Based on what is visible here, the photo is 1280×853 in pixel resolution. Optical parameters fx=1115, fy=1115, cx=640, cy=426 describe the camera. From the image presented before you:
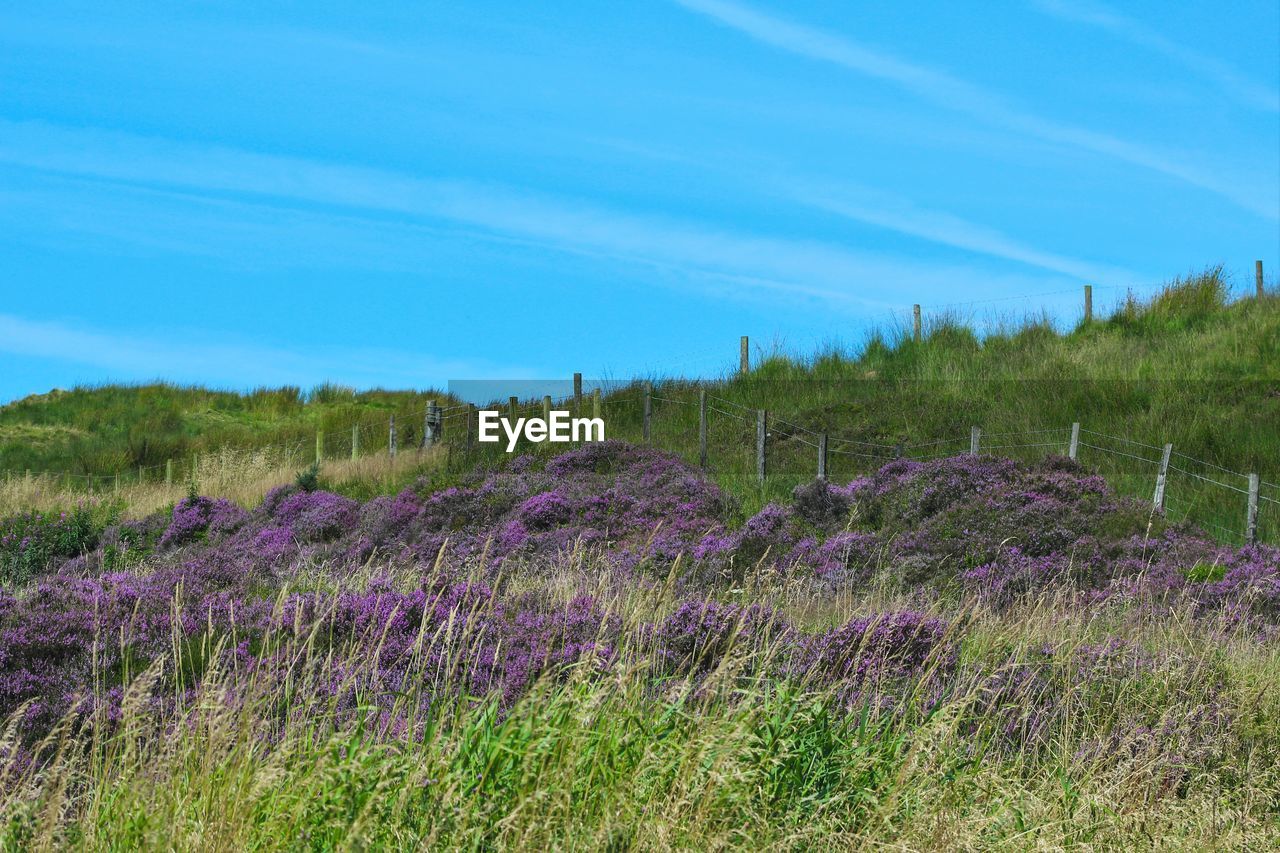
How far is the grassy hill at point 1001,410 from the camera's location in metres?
20.0

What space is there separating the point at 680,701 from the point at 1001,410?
20085mm

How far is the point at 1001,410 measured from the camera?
2300 centimetres

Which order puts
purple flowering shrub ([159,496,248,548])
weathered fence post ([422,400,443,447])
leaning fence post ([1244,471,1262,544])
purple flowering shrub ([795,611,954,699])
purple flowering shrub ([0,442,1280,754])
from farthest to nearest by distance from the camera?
1. weathered fence post ([422,400,443,447])
2. purple flowering shrub ([159,496,248,548])
3. leaning fence post ([1244,471,1262,544])
4. purple flowering shrub ([795,611,954,699])
5. purple flowering shrub ([0,442,1280,754])

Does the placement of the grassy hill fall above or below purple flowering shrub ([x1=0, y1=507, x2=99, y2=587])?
above

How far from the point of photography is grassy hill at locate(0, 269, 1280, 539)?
19953 millimetres

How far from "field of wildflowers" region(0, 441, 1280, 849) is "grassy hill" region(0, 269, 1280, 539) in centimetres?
647

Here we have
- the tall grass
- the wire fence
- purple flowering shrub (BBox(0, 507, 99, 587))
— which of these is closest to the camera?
the tall grass

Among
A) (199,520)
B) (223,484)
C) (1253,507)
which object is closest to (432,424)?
(223,484)

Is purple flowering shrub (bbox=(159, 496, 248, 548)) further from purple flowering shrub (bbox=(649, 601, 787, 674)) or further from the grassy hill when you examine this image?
purple flowering shrub (bbox=(649, 601, 787, 674))

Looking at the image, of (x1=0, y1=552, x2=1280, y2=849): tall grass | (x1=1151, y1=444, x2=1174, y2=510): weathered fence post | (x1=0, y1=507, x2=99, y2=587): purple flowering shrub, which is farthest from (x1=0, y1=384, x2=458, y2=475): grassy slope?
(x1=0, y1=552, x2=1280, y2=849): tall grass

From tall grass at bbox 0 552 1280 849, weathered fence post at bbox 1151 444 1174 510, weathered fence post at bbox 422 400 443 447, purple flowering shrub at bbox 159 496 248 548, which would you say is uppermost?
weathered fence post at bbox 422 400 443 447

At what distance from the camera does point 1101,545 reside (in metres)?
12.4

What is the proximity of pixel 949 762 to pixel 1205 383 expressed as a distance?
849 inches

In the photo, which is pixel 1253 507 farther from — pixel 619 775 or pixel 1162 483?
pixel 619 775
